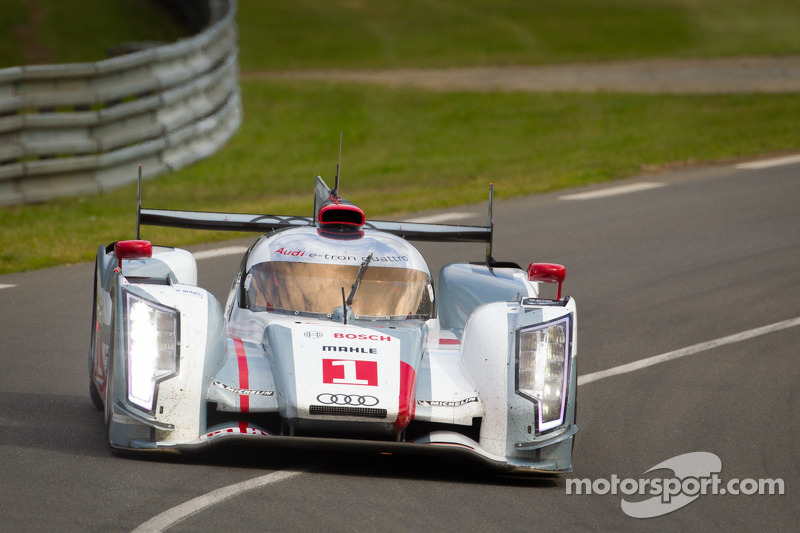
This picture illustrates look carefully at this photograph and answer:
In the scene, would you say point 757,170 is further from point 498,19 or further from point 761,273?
point 498,19

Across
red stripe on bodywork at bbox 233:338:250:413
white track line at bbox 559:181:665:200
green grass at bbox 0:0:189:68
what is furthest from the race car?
green grass at bbox 0:0:189:68

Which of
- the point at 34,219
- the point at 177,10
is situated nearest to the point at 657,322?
the point at 34,219

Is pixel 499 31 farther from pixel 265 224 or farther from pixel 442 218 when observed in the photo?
pixel 265 224

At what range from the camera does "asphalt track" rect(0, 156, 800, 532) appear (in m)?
5.74

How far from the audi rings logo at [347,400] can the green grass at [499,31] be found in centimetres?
2240

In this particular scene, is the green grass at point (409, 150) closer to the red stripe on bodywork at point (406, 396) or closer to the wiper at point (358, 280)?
the wiper at point (358, 280)

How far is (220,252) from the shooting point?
41.1 ft

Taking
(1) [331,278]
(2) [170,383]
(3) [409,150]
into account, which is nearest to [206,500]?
(2) [170,383]

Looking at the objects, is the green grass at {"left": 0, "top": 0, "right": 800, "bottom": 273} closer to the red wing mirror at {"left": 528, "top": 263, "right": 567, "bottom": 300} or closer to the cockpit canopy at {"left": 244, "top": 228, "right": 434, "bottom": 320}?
the cockpit canopy at {"left": 244, "top": 228, "right": 434, "bottom": 320}

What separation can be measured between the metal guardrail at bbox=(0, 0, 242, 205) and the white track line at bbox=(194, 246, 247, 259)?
103 inches

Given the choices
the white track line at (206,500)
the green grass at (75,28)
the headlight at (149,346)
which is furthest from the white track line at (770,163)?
the white track line at (206,500)

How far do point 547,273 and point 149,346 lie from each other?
2622 millimetres

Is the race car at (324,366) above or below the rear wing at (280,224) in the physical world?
below

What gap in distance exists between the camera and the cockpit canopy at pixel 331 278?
7.51 meters
